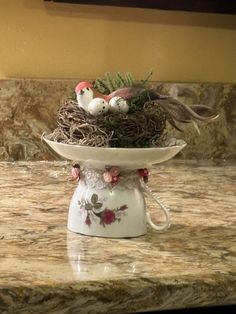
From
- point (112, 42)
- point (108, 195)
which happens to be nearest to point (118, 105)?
point (108, 195)

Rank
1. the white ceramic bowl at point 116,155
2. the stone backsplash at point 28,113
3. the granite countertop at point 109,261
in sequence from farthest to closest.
→ the stone backsplash at point 28,113
the white ceramic bowl at point 116,155
the granite countertop at point 109,261

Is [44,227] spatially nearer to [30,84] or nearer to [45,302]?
[45,302]

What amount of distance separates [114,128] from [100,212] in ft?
0.40

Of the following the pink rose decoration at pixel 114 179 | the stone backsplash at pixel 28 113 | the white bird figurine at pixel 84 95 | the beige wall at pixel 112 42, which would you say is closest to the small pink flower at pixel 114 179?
the pink rose decoration at pixel 114 179

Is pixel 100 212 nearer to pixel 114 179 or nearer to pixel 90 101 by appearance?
pixel 114 179

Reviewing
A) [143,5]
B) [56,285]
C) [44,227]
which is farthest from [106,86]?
[143,5]

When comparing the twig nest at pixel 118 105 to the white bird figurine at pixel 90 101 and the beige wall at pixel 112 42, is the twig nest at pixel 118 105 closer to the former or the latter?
the white bird figurine at pixel 90 101

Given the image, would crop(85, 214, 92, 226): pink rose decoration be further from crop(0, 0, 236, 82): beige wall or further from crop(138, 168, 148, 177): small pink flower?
crop(0, 0, 236, 82): beige wall

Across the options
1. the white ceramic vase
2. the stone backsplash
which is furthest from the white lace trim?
the stone backsplash

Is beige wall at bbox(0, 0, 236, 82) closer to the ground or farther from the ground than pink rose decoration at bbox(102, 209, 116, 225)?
farther from the ground

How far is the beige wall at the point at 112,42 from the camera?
1.54 m

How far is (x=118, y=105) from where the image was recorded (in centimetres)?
94

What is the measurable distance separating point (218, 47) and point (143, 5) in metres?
0.25

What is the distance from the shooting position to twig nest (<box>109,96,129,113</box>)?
940 millimetres
